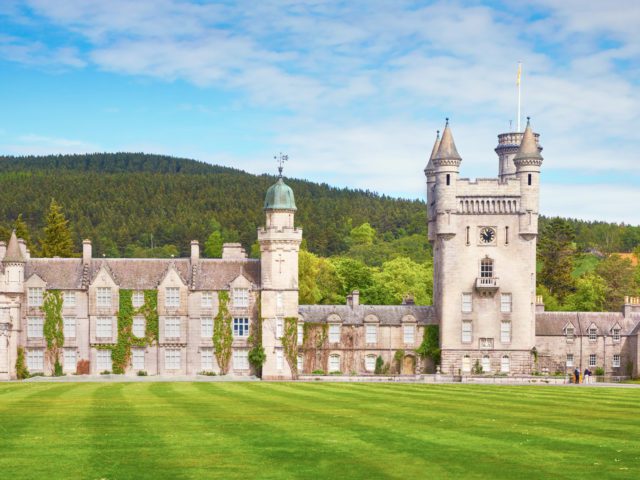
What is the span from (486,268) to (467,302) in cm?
295

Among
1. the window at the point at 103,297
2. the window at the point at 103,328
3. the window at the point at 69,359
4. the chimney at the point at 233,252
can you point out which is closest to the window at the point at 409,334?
the chimney at the point at 233,252

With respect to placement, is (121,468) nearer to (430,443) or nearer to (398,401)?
(430,443)

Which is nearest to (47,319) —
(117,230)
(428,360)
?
(428,360)

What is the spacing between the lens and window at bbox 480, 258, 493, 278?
75.2 metres

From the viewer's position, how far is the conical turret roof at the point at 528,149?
75.5 m

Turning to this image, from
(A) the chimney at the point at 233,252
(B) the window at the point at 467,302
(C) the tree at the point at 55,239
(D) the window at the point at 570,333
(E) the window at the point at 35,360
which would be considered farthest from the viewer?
(C) the tree at the point at 55,239

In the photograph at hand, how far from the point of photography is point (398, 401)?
3800 cm

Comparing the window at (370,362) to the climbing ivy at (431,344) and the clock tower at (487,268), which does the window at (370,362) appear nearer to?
the climbing ivy at (431,344)

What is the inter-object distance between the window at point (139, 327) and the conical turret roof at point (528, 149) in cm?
3050

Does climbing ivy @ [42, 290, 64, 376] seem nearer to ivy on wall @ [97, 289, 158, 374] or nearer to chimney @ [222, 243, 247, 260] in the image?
ivy on wall @ [97, 289, 158, 374]

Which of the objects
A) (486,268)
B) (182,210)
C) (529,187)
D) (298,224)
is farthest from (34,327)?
(182,210)

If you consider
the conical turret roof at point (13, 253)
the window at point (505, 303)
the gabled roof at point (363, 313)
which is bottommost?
the gabled roof at point (363, 313)

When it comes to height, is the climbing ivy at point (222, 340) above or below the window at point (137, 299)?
below

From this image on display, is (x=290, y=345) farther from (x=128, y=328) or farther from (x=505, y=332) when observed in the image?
(x=505, y=332)
